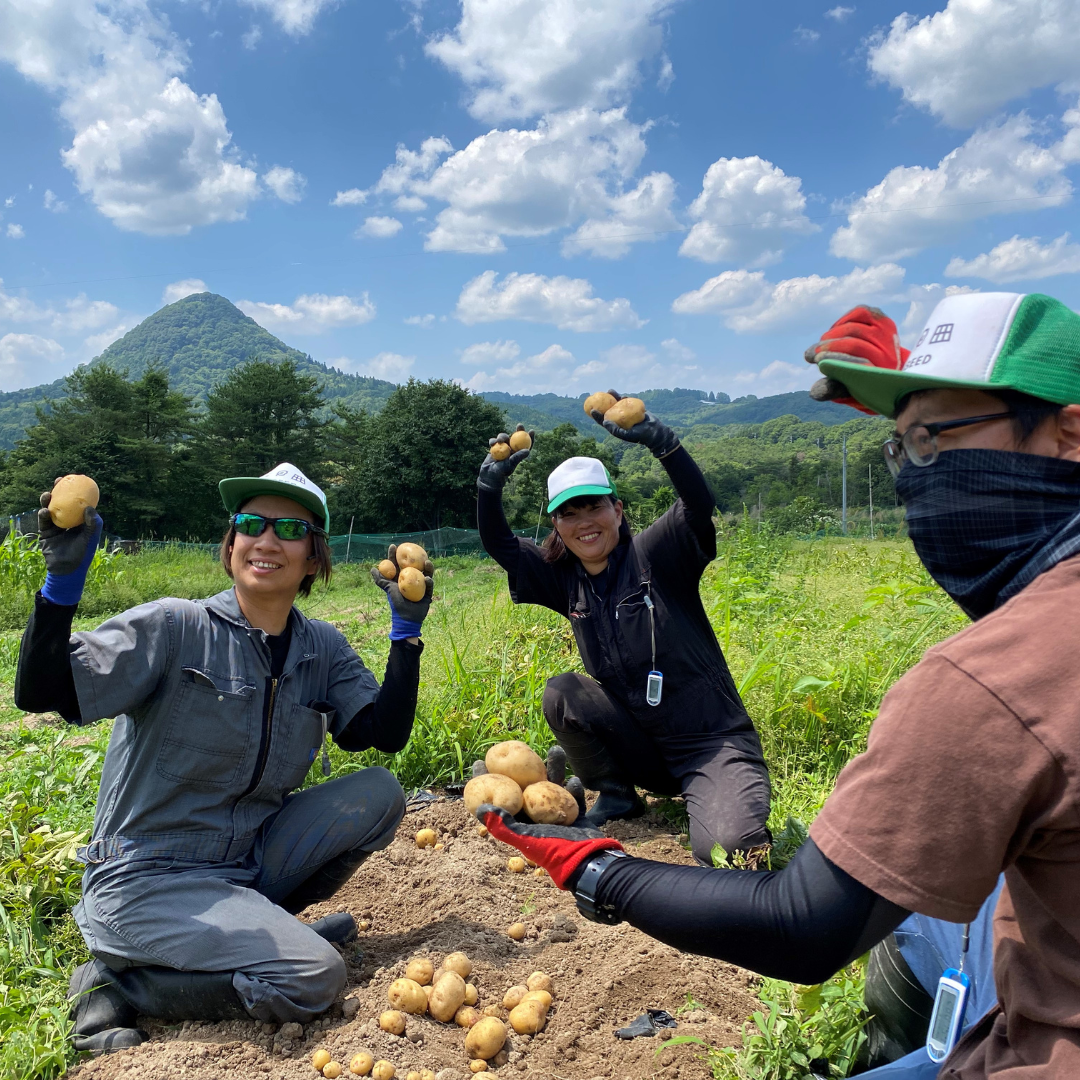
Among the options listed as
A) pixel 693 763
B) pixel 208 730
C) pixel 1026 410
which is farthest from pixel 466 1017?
pixel 1026 410

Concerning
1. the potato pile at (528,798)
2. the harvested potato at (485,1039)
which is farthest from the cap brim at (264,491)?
the harvested potato at (485,1039)

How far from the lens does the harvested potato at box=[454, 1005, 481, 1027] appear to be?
2205mm

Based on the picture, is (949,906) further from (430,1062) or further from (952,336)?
(430,1062)

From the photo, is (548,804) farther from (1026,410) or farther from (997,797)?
(1026,410)

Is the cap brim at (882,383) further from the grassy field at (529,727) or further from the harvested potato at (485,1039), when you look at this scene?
the harvested potato at (485,1039)

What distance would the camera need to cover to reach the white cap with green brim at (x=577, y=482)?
10.4 feet

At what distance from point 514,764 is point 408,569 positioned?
724mm

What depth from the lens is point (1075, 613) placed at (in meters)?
0.93

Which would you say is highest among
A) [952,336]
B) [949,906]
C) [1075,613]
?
[952,336]

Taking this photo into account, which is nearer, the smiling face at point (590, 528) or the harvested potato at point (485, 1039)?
the harvested potato at point (485, 1039)

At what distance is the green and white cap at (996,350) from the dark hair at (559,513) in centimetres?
203

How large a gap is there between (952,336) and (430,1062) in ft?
6.81

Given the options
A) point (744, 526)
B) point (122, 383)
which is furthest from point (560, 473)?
point (122, 383)

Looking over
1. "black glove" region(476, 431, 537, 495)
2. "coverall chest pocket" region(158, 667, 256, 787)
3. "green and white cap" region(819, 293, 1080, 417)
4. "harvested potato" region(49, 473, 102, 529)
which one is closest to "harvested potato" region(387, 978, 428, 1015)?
"coverall chest pocket" region(158, 667, 256, 787)
